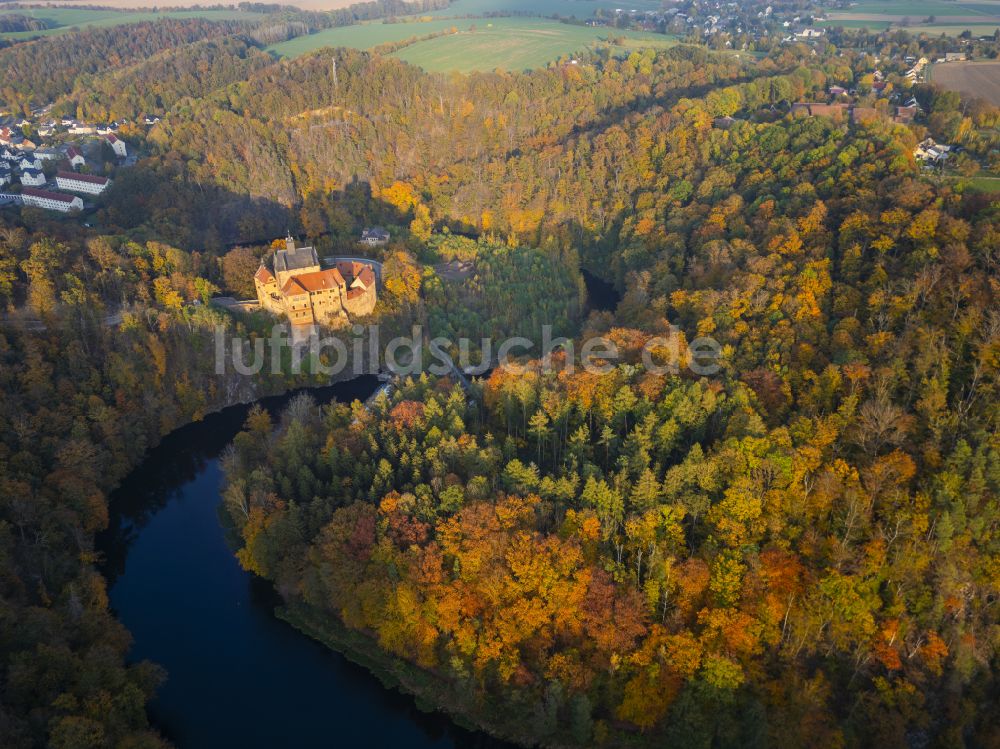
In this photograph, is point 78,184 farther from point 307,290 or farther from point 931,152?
point 931,152

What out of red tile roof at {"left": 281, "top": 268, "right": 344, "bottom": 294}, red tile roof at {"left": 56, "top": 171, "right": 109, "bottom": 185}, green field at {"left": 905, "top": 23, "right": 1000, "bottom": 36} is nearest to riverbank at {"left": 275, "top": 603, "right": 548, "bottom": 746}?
red tile roof at {"left": 281, "top": 268, "right": 344, "bottom": 294}

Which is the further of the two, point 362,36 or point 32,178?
point 362,36

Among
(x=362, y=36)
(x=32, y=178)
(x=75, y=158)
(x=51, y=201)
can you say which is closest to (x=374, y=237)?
(x=51, y=201)

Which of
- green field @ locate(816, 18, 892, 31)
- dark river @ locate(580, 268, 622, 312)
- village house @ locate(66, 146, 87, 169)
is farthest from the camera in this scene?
green field @ locate(816, 18, 892, 31)

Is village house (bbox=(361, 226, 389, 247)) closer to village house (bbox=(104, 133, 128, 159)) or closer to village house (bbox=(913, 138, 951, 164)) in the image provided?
village house (bbox=(104, 133, 128, 159))

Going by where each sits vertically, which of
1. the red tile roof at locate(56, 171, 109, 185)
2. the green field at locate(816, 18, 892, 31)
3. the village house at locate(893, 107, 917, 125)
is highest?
the green field at locate(816, 18, 892, 31)

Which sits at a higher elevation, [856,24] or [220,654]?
[856,24]

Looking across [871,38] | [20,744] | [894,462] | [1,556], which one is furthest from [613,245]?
[871,38]
